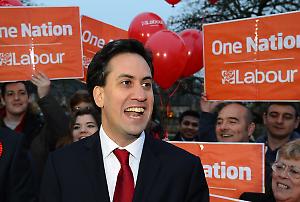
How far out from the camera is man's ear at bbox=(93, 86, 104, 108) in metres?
2.20

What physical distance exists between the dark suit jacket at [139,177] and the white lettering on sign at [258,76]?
2.25 meters

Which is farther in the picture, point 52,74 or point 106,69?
point 52,74

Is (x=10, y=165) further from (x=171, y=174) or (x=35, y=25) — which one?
(x=35, y=25)

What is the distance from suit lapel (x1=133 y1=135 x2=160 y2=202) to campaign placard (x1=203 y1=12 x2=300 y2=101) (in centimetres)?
234

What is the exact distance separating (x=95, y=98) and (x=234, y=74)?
8.13 feet

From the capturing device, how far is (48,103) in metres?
4.54

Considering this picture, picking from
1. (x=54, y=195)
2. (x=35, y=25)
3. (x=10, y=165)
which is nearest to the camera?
(x=54, y=195)

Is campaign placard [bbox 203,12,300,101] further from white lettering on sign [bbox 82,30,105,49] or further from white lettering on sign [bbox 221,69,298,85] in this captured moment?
white lettering on sign [bbox 82,30,105,49]

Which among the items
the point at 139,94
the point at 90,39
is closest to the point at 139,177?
the point at 139,94

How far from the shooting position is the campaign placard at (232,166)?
12.4 ft

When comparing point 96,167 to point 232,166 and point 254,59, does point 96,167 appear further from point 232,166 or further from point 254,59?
point 254,59

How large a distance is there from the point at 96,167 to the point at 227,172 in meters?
2.02

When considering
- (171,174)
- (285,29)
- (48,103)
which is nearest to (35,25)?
(48,103)

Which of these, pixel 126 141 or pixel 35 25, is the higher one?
pixel 35 25
